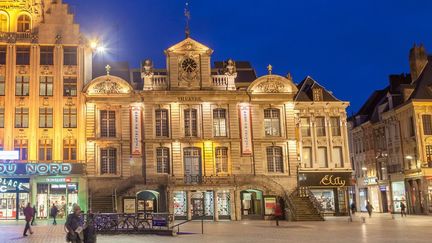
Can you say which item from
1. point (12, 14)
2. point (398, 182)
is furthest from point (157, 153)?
point (398, 182)

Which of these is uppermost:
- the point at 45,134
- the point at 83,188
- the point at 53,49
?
the point at 53,49

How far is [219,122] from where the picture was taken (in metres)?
47.7

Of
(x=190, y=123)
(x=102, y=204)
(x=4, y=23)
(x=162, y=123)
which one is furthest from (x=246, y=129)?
(x=4, y=23)

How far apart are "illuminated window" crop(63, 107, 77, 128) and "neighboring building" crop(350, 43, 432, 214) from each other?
31.3 meters

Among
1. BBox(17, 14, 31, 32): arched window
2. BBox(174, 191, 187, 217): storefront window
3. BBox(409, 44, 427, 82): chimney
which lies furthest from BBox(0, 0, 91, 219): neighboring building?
BBox(409, 44, 427, 82): chimney

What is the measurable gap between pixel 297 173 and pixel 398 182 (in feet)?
50.5

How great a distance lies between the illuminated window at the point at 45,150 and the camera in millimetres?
46188

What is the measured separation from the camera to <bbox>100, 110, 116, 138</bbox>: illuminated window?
46.2m

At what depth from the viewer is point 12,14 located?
4825 cm

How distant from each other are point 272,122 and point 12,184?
22274 mm

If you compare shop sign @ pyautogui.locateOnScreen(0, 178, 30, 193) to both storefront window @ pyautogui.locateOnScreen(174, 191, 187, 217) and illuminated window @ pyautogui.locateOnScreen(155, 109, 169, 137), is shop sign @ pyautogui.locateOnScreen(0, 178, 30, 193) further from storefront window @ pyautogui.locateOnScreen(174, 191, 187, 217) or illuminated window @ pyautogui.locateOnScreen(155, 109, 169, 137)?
storefront window @ pyautogui.locateOnScreen(174, 191, 187, 217)

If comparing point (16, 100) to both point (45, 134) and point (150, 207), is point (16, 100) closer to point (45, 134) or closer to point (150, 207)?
point (45, 134)

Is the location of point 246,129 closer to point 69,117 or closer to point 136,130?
point 136,130

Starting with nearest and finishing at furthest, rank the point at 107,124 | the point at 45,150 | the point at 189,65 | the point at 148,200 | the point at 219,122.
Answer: the point at 148,200
the point at 45,150
the point at 107,124
the point at 219,122
the point at 189,65
